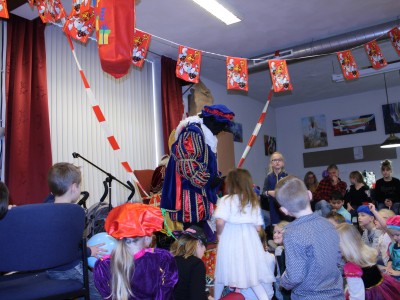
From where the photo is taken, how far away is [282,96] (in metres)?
9.09

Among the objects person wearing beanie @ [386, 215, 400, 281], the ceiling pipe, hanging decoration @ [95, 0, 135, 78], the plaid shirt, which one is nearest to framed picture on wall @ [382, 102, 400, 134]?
the plaid shirt

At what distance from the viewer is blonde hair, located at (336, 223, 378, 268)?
8.07ft

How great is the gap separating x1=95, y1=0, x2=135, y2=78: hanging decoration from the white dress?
1.32 metres

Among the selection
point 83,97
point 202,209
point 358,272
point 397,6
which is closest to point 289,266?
point 358,272

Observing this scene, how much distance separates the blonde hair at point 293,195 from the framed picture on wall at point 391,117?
747cm

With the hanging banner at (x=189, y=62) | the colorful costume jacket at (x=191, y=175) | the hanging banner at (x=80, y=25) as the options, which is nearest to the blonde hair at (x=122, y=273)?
the colorful costume jacket at (x=191, y=175)

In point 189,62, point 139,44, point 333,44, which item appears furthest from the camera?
point 333,44

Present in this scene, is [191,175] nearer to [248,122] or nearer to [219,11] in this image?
[219,11]

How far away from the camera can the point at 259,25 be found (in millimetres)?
5539

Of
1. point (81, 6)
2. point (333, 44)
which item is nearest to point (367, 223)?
point (333, 44)

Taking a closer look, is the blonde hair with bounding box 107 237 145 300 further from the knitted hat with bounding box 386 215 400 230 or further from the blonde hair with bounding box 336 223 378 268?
the knitted hat with bounding box 386 215 400 230

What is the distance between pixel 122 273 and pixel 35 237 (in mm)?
423

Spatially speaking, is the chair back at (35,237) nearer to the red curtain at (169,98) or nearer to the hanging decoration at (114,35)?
the hanging decoration at (114,35)

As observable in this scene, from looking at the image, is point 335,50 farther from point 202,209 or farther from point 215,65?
point 202,209
